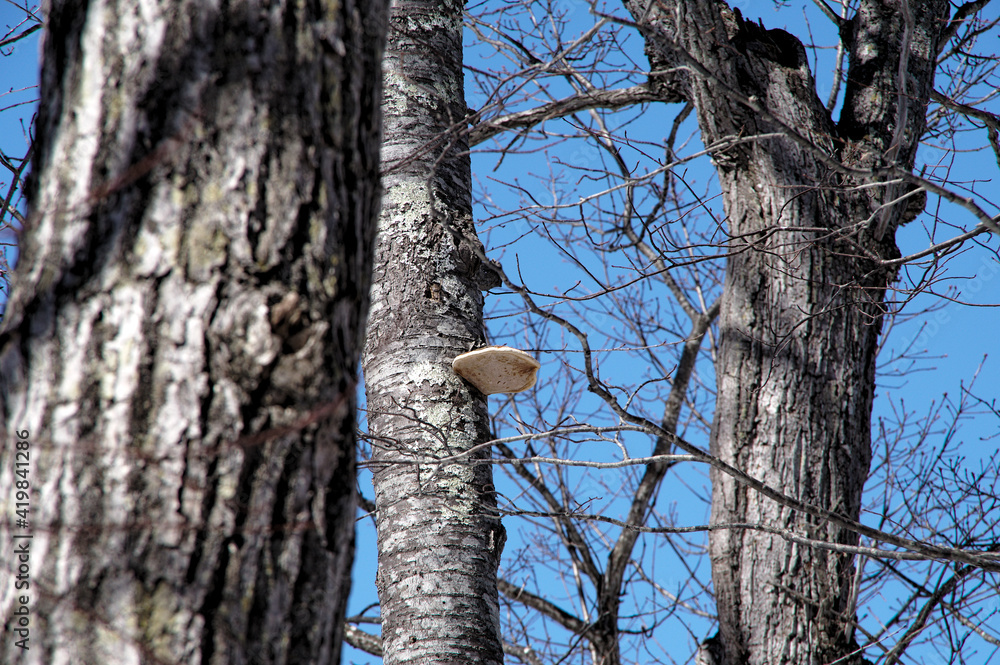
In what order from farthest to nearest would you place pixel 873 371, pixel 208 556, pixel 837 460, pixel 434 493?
pixel 873 371
pixel 837 460
pixel 434 493
pixel 208 556

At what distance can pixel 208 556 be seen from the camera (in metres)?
1.00

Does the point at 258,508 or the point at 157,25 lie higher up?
the point at 157,25

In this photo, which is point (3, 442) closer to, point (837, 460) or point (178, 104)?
point (178, 104)

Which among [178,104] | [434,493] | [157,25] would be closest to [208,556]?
[178,104]

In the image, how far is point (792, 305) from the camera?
3.37m

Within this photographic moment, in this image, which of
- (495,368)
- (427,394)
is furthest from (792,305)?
(427,394)

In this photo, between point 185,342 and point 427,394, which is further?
point 427,394

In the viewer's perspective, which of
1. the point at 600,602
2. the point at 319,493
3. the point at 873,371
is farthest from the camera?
the point at 600,602

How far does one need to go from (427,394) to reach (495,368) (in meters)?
0.29

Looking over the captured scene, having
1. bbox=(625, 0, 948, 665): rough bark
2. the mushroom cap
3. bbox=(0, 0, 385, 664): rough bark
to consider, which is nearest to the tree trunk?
the mushroom cap

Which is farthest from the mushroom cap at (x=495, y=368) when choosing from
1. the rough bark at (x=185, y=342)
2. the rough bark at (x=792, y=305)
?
the rough bark at (x=185, y=342)

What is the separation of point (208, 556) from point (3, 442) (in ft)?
1.08

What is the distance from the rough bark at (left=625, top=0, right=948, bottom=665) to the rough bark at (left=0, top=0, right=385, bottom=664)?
2.11 meters

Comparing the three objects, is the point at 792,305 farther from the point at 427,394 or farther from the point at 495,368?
the point at 427,394
